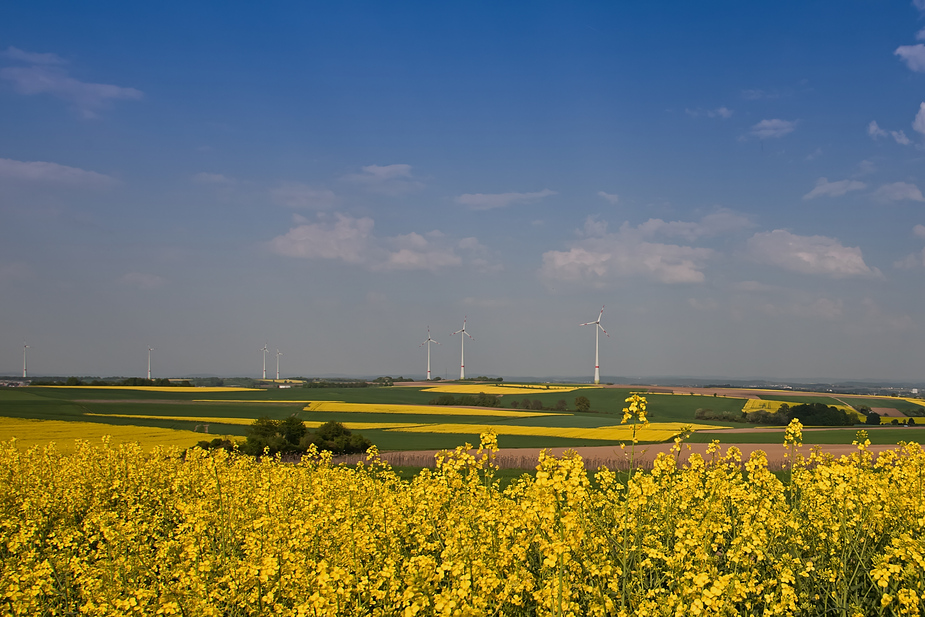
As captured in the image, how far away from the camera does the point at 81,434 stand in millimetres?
42406

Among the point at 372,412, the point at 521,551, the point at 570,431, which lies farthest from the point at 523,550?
the point at 372,412

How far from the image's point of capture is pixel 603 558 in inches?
304

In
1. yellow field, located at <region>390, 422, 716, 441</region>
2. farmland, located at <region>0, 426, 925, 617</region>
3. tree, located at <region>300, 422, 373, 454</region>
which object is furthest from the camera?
yellow field, located at <region>390, 422, 716, 441</region>

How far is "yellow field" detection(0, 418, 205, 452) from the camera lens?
38.8 meters

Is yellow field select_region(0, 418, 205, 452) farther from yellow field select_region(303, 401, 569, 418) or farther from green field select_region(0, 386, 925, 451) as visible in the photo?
yellow field select_region(303, 401, 569, 418)

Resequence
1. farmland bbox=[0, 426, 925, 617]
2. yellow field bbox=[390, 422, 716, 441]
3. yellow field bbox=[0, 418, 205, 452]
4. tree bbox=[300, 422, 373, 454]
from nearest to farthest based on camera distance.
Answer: farmland bbox=[0, 426, 925, 617]
tree bbox=[300, 422, 373, 454]
yellow field bbox=[0, 418, 205, 452]
yellow field bbox=[390, 422, 716, 441]

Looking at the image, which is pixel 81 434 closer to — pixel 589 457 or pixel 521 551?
pixel 589 457

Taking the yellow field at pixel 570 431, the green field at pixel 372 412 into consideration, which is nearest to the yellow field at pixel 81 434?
the green field at pixel 372 412

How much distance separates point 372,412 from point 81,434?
35.1 metres

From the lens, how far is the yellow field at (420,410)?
71.2 meters

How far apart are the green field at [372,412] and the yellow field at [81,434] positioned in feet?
5.69

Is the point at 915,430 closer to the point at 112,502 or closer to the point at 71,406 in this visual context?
the point at 112,502

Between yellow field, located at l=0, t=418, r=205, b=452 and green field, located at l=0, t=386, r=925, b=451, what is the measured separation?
1.73m

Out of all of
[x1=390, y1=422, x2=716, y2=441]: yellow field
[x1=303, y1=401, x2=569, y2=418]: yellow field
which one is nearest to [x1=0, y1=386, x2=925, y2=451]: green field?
[x1=390, y1=422, x2=716, y2=441]: yellow field
